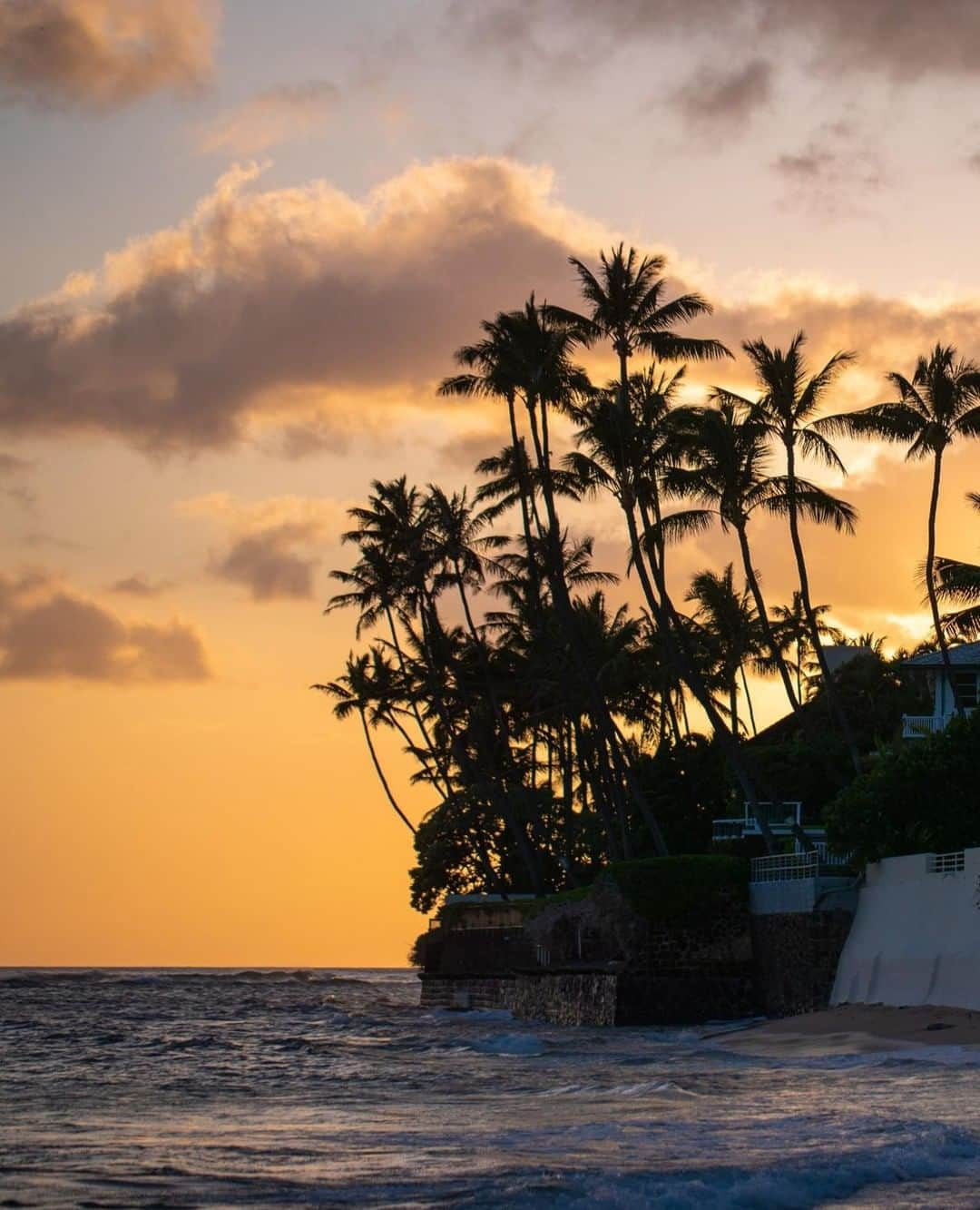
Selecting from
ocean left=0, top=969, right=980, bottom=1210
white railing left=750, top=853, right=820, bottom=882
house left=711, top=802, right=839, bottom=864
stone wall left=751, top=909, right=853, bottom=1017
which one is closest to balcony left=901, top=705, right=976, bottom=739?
house left=711, top=802, right=839, bottom=864

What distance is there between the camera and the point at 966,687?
45969 millimetres

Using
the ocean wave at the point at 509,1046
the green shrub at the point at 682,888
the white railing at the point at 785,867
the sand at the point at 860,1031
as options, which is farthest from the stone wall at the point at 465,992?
the sand at the point at 860,1031

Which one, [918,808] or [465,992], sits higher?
[918,808]

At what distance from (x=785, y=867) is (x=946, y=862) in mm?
6624

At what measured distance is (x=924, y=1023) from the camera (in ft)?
89.0

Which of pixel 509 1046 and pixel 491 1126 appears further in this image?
pixel 509 1046

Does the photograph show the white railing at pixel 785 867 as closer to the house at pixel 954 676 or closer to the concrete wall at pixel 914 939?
the concrete wall at pixel 914 939

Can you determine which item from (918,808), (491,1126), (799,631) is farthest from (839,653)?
(491,1126)

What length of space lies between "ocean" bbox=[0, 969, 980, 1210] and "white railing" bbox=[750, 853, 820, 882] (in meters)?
4.51

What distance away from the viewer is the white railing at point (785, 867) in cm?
3544

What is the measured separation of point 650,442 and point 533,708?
21159mm

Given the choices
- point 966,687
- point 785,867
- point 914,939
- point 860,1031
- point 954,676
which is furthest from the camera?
point 966,687

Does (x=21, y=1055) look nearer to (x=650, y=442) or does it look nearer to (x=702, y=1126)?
(x=702, y=1126)

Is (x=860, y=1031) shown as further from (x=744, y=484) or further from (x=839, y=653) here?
(x=839, y=653)
